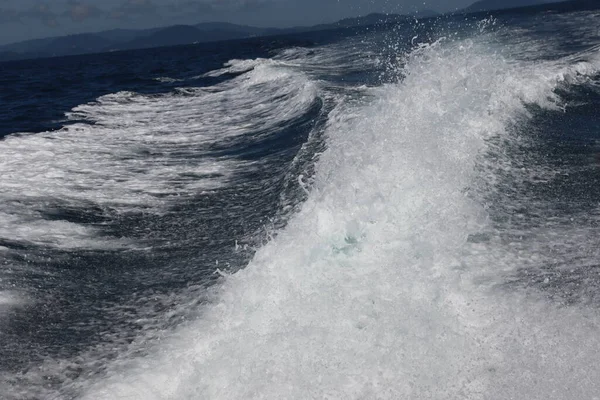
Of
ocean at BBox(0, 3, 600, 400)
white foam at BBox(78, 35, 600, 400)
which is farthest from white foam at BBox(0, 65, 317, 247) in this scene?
white foam at BBox(78, 35, 600, 400)

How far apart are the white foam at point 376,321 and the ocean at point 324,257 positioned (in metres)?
0.02

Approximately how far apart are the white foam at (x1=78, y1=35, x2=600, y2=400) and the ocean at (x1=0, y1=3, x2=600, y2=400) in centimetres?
2

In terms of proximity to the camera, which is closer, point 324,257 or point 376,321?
point 376,321

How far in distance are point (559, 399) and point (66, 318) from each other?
12.9 ft

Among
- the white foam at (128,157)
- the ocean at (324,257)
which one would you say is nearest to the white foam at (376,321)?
the ocean at (324,257)

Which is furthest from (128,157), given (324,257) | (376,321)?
(376,321)

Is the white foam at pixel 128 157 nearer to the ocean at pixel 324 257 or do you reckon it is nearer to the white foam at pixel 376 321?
the ocean at pixel 324 257

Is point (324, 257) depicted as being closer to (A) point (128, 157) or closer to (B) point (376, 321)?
(B) point (376, 321)

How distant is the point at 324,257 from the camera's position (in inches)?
216

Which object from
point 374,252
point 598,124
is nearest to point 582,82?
point 598,124

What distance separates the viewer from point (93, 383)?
4.09 m

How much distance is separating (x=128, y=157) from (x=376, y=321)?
27.8ft

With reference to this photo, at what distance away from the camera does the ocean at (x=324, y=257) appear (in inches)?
155

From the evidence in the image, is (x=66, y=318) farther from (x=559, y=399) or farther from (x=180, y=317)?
(x=559, y=399)
